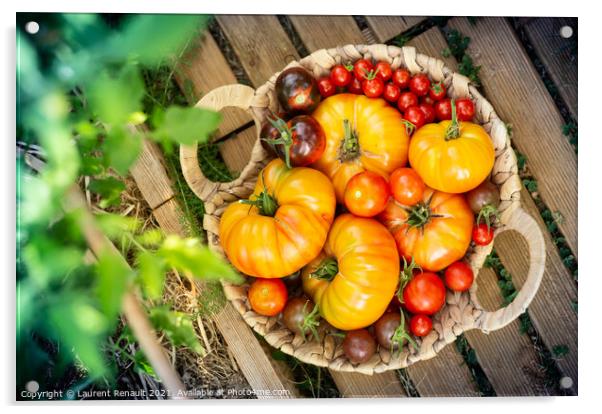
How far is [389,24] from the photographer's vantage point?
57.8 inches

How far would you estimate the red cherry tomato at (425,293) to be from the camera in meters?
1.38

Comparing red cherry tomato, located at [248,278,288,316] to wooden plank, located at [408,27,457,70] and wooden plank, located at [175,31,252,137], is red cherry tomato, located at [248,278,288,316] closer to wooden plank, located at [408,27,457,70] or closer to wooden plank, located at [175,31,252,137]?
wooden plank, located at [175,31,252,137]

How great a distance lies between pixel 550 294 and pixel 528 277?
0.14 metres

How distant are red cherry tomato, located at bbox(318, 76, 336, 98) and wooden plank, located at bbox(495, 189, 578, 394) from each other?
0.54m

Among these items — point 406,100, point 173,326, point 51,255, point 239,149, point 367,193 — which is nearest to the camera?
point 51,255

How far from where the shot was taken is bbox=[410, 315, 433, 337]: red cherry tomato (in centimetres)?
140

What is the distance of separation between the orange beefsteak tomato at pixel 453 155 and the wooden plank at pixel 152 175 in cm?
58

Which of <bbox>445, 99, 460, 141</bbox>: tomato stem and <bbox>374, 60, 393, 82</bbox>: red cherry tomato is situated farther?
<bbox>374, 60, 393, 82</bbox>: red cherry tomato

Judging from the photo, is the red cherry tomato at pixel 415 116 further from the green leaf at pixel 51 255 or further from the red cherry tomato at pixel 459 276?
the green leaf at pixel 51 255

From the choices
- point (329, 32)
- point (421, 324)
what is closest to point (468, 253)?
point (421, 324)

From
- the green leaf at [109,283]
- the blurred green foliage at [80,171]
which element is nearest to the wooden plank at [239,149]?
the blurred green foliage at [80,171]

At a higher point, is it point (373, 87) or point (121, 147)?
point (121, 147)

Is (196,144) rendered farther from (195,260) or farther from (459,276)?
(459,276)

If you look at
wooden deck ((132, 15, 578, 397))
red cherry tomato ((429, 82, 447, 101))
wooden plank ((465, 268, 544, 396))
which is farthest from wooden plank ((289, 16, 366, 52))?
wooden plank ((465, 268, 544, 396))
